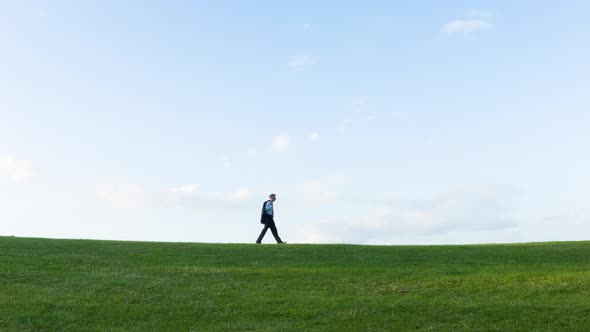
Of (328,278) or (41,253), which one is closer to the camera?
(328,278)

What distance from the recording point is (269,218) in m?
32.5

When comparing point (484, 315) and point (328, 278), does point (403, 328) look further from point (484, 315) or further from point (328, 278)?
point (328, 278)

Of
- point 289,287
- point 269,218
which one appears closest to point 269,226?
point 269,218

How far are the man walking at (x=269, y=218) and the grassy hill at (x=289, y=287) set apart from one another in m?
3.08

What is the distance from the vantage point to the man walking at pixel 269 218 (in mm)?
32438

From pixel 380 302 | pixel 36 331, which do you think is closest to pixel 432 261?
pixel 380 302

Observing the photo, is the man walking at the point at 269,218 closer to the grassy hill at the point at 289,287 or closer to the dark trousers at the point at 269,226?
the dark trousers at the point at 269,226

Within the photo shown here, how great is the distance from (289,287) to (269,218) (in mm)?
12128

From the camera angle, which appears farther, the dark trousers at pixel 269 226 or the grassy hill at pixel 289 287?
the dark trousers at pixel 269 226

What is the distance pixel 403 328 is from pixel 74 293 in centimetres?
992

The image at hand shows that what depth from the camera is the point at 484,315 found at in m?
16.8

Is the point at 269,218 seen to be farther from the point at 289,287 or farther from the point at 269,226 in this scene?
the point at 289,287

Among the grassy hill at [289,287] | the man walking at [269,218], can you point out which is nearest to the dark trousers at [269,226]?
the man walking at [269,218]

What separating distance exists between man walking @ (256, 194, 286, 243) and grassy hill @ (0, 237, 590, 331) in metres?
3.08
